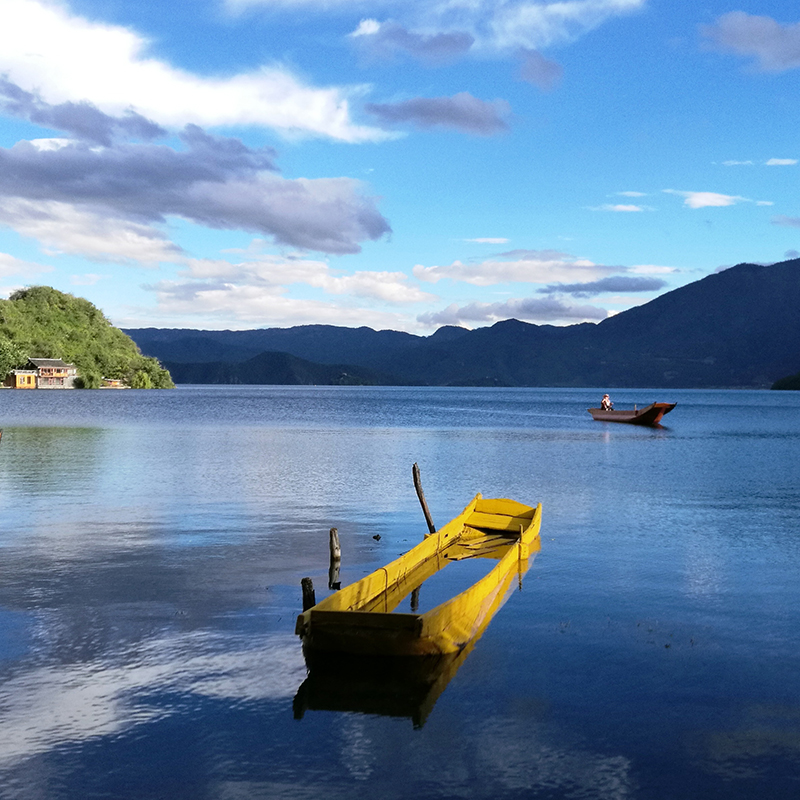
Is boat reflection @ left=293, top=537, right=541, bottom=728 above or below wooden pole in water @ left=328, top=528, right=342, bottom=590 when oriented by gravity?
below

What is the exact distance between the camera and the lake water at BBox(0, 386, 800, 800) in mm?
10711

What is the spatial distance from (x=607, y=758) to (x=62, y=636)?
10002 millimetres

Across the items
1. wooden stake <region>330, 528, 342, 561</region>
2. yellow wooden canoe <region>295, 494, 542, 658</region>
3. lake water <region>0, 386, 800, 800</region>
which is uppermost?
wooden stake <region>330, 528, 342, 561</region>

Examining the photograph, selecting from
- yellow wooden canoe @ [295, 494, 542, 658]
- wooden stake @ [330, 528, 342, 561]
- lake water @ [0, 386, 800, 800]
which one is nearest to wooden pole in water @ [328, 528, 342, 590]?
wooden stake @ [330, 528, 342, 561]

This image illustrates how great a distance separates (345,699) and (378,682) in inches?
31.2

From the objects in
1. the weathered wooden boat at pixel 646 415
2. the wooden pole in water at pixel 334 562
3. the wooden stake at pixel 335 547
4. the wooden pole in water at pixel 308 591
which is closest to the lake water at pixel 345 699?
the wooden pole in water at pixel 308 591

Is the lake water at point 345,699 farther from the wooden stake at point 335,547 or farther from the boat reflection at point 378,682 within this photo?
the wooden stake at point 335,547

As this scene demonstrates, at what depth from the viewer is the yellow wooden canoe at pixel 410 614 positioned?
13766 mm

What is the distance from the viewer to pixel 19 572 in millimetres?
20625

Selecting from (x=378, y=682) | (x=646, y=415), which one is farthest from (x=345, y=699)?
(x=646, y=415)

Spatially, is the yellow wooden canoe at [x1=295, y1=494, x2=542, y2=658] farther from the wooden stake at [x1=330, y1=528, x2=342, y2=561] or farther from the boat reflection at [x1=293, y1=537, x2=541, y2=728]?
the wooden stake at [x1=330, y1=528, x2=342, y2=561]

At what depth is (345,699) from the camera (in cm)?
1316

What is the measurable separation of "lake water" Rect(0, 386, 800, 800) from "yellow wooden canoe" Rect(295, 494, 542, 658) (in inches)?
24.0

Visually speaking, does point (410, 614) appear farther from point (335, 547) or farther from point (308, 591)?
point (335, 547)
